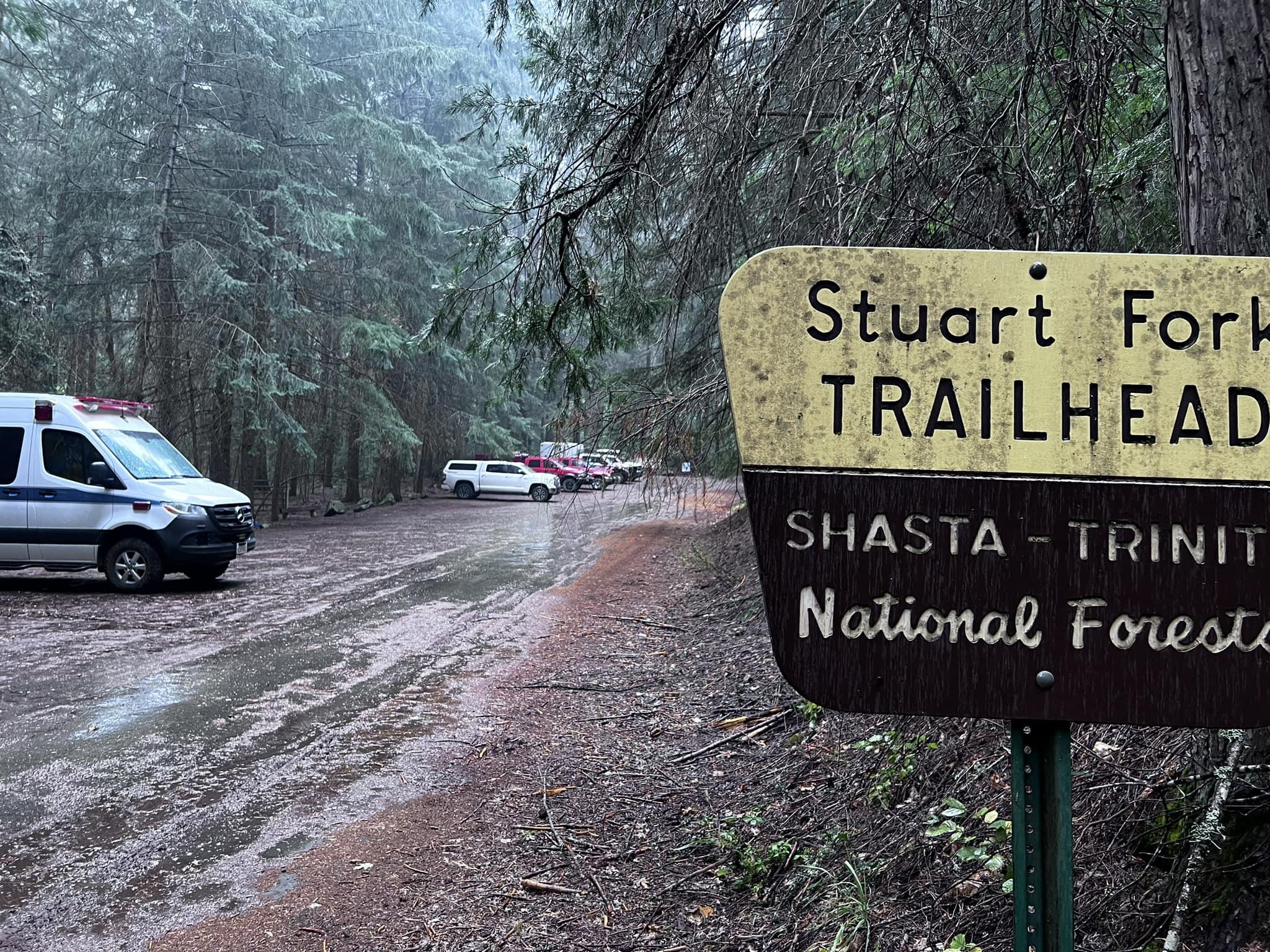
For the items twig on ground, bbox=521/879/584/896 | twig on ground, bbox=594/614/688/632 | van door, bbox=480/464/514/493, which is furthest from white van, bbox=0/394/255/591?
van door, bbox=480/464/514/493

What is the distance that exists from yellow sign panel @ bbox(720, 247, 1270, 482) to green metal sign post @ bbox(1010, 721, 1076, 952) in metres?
0.45

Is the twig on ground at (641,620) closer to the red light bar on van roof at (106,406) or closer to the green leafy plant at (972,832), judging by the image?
the green leafy plant at (972,832)

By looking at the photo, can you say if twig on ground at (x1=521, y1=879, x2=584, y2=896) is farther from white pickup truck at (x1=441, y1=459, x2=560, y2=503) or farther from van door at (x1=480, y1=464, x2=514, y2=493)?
van door at (x1=480, y1=464, x2=514, y2=493)

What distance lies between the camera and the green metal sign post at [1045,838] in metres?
1.60

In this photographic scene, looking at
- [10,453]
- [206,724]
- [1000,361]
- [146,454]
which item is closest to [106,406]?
[146,454]

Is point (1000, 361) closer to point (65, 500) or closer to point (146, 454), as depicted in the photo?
point (65, 500)

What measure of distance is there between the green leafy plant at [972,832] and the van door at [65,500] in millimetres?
11505

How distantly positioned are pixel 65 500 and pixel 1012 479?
1321 cm

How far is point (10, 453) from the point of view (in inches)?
486

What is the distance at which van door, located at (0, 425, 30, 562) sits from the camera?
12242 millimetres

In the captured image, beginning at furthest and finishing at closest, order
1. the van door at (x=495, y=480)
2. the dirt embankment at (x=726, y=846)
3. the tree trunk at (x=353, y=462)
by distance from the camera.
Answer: the van door at (x=495, y=480), the tree trunk at (x=353, y=462), the dirt embankment at (x=726, y=846)

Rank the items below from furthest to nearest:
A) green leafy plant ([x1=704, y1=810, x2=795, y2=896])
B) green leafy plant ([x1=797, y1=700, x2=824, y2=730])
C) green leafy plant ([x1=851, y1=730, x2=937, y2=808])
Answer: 1. green leafy plant ([x1=797, y1=700, x2=824, y2=730])
2. green leafy plant ([x1=851, y1=730, x2=937, y2=808])
3. green leafy plant ([x1=704, y1=810, x2=795, y2=896])

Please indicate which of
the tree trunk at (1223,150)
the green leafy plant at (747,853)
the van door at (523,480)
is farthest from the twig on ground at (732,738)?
the van door at (523,480)

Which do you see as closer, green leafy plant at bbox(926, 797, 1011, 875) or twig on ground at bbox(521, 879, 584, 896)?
green leafy plant at bbox(926, 797, 1011, 875)
